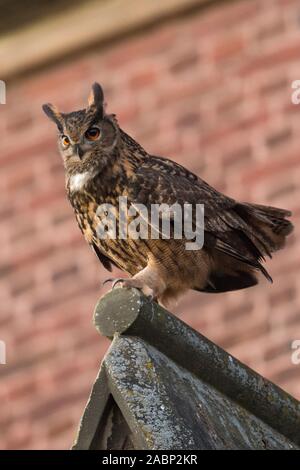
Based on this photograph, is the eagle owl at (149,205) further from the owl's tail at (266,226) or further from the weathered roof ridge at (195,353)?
the weathered roof ridge at (195,353)

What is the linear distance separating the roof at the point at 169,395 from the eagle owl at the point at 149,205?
1.16m

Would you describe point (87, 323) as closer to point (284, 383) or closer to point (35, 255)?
point (35, 255)

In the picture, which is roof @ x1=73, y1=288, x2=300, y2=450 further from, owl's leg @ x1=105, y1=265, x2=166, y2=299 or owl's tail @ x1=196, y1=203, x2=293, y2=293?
owl's tail @ x1=196, y1=203, x2=293, y2=293

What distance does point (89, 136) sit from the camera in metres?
5.71

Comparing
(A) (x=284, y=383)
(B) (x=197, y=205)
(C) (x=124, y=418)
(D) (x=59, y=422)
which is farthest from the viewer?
(D) (x=59, y=422)

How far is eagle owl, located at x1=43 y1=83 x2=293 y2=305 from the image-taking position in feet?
18.2

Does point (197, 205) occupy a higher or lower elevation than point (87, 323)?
lower

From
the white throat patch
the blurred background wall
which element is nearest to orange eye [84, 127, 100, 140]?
the white throat patch

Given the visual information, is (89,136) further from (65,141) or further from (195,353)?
(195,353)

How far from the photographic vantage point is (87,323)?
8.71m

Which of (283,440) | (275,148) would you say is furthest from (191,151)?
(283,440)

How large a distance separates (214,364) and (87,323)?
177 inches

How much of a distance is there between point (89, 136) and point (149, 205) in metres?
0.36

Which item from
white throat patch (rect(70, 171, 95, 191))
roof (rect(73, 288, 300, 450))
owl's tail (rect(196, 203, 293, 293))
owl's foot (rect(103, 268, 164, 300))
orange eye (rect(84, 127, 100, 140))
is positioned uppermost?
orange eye (rect(84, 127, 100, 140))
